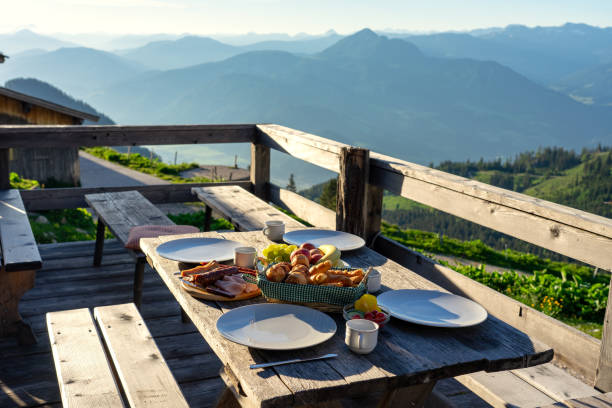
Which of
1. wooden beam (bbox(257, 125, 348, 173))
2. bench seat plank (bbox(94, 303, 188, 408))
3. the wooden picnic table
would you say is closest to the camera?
the wooden picnic table

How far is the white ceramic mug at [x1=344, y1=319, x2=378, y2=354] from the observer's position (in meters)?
1.62

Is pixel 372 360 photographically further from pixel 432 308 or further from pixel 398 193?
pixel 398 193

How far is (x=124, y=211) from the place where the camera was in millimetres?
4309

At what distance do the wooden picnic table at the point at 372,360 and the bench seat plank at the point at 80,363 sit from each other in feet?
1.36

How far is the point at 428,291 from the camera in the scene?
209 centimetres

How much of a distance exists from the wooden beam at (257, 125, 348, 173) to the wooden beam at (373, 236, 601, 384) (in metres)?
0.96

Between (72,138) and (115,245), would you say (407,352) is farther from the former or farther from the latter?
(115,245)

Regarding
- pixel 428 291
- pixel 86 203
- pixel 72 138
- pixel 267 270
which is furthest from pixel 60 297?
pixel 428 291

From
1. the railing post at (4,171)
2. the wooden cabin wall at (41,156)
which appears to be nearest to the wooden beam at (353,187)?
the railing post at (4,171)

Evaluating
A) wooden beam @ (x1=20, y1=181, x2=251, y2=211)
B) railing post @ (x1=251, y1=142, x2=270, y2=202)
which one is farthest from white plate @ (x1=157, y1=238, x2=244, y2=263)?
railing post @ (x1=251, y1=142, x2=270, y2=202)

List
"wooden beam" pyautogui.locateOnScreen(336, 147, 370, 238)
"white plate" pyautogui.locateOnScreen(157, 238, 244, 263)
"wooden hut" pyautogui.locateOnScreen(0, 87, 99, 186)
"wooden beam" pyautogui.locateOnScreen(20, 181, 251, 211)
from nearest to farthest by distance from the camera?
"white plate" pyautogui.locateOnScreen(157, 238, 244, 263) → "wooden beam" pyautogui.locateOnScreen(336, 147, 370, 238) → "wooden beam" pyautogui.locateOnScreen(20, 181, 251, 211) → "wooden hut" pyautogui.locateOnScreen(0, 87, 99, 186)

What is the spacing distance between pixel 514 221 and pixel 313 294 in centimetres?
103

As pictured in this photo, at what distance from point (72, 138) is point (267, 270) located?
10.9ft

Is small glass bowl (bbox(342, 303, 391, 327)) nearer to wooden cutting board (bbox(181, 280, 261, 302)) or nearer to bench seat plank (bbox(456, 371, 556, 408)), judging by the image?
wooden cutting board (bbox(181, 280, 261, 302))
